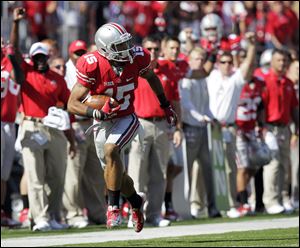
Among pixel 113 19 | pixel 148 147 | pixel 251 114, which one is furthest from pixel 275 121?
pixel 113 19

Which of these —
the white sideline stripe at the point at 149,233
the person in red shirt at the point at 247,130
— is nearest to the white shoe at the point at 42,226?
the white sideline stripe at the point at 149,233

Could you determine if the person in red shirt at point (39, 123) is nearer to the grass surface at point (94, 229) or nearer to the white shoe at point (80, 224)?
the grass surface at point (94, 229)

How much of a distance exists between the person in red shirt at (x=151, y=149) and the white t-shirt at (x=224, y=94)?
1.70 metres

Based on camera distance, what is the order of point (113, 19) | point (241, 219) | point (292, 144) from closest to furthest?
1. point (241, 219)
2. point (292, 144)
3. point (113, 19)

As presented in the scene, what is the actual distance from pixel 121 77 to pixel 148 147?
3.42 m

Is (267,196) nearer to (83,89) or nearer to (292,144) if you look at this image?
(292,144)

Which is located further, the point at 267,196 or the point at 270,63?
the point at 270,63

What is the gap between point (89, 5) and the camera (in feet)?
71.8

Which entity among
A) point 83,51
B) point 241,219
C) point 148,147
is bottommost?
point 241,219

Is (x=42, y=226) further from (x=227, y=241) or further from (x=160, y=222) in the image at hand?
(x=227, y=241)

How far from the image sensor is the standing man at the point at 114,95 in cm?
1173

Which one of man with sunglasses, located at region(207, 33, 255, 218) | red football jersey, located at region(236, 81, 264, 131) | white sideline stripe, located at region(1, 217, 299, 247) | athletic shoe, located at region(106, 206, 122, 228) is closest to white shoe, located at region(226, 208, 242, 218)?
man with sunglasses, located at region(207, 33, 255, 218)

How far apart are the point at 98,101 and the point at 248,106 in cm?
595

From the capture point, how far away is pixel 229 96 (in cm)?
1695
